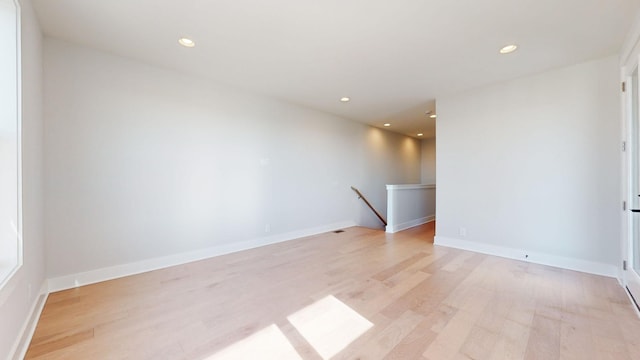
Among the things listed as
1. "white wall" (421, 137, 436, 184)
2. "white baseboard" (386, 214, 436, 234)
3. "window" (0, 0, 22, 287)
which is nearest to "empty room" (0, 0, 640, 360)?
"window" (0, 0, 22, 287)

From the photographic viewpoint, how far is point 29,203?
6.58 ft

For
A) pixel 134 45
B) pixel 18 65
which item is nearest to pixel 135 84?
pixel 134 45

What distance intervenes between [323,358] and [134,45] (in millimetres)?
3412

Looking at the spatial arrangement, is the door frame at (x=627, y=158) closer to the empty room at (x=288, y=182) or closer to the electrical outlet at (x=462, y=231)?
the empty room at (x=288, y=182)

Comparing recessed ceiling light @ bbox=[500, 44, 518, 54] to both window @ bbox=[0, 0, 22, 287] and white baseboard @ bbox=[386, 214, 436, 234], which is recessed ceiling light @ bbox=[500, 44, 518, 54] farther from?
window @ bbox=[0, 0, 22, 287]

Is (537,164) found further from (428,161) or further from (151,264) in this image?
(428,161)

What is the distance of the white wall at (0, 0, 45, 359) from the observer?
5.09 ft

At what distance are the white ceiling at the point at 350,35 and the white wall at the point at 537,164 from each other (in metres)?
0.35

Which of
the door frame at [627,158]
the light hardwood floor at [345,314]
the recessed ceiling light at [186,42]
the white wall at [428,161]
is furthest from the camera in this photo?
the white wall at [428,161]

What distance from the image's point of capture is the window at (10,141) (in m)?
1.64

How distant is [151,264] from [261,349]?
224cm

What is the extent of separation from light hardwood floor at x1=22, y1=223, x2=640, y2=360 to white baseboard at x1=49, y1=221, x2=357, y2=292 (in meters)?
0.14

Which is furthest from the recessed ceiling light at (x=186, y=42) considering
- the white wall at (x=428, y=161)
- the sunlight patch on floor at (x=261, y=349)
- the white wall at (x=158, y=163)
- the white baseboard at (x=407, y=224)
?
the white wall at (x=428, y=161)

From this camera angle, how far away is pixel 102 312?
2.18 meters
